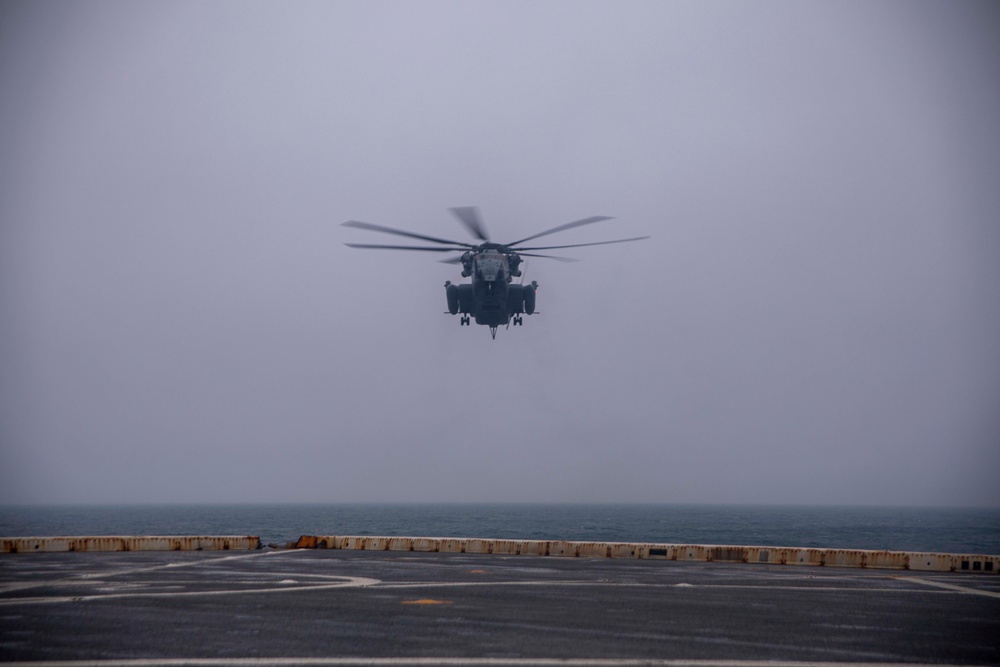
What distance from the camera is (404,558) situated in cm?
3519

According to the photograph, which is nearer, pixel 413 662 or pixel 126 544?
pixel 413 662

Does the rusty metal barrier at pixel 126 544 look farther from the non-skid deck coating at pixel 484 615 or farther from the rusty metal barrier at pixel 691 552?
the non-skid deck coating at pixel 484 615

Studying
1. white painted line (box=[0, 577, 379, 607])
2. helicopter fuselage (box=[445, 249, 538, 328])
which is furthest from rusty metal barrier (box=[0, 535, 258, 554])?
white painted line (box=[0, 577, 379, 607])

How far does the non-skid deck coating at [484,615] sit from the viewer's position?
13.6 m

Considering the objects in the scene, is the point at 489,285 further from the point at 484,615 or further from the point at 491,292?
the point at 484,615

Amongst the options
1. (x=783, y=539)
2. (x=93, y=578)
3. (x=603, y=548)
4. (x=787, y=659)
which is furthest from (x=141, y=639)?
(x=783, y=539)

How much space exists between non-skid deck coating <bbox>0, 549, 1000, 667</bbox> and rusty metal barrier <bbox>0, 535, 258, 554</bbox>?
28.4 feet

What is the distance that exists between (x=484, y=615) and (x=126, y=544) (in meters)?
27.7

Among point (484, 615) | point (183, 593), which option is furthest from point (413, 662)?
point (183, 593)

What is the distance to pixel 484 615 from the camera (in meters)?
17.8

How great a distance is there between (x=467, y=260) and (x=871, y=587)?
2388 centimetres

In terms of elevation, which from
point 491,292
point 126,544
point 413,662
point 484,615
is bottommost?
point 126,544

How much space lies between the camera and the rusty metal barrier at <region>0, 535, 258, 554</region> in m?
37.5

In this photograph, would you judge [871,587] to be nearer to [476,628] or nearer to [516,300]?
[476,628]
